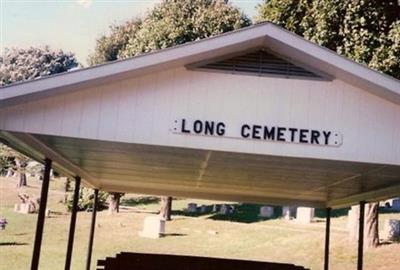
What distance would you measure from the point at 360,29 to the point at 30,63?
187 ft

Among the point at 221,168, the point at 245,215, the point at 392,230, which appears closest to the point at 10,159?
the point at 245,215

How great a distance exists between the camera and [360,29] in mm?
19094

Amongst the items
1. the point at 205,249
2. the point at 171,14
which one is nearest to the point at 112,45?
the point at 171,14

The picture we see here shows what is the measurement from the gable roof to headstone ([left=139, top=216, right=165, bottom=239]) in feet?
71.4

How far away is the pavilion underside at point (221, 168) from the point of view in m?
8.60

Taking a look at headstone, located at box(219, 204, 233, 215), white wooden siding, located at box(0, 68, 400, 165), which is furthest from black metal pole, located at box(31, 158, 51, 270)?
headstone, located at box(219, 204, 233, 215)

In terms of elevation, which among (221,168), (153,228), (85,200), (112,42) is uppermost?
(112,42)

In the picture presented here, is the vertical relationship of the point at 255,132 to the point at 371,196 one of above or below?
above

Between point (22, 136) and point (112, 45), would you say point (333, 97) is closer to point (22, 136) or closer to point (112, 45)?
point (22, 136)

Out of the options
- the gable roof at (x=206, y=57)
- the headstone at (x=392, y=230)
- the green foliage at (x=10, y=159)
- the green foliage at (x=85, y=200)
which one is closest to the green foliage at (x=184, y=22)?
the green foliage at (x=85, y=200)

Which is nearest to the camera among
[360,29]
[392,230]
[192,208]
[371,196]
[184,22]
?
[371,196]

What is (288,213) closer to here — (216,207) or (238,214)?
(238,214)

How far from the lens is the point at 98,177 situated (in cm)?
1578

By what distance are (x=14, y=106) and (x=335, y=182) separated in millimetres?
6714
